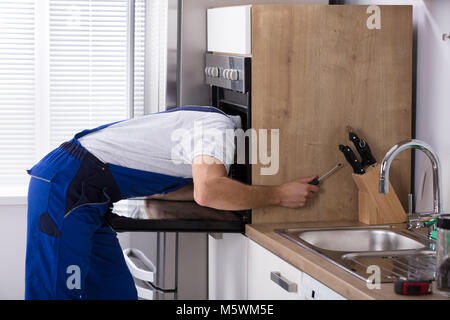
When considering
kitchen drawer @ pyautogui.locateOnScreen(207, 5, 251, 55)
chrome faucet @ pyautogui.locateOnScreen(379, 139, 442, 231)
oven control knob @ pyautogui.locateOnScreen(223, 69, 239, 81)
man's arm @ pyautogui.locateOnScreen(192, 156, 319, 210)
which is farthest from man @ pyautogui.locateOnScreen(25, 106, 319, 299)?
chrome faucet @ pyautogui.locateOnScreen(379, 139, 442, 231)

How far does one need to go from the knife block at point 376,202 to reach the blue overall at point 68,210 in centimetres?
55

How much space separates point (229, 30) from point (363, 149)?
0.59m

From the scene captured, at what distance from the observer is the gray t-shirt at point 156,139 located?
7.14ft

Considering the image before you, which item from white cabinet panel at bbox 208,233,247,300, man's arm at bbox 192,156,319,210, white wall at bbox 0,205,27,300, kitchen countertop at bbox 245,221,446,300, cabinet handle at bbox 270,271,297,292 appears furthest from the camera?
white wall at bbox 0,205,27,300

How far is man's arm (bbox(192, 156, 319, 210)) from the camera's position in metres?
2.04

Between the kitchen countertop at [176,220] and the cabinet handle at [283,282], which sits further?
the kitchen countertop at [176,220]

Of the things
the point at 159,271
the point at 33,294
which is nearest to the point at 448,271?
the point at 33,294

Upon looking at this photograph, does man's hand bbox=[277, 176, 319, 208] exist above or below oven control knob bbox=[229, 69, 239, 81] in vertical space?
below

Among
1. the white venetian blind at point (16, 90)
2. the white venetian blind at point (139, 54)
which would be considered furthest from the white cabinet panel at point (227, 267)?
the white venetian blind at point (16, 90)

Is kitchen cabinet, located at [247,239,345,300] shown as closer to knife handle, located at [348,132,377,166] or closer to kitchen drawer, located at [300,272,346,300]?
kitchen drawer, located at [300,272,346,300]

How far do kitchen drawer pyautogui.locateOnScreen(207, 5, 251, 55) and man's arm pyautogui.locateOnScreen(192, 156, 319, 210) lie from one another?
39 cm

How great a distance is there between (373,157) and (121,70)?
212 centimetres

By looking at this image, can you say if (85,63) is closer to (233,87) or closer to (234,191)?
(233,87)

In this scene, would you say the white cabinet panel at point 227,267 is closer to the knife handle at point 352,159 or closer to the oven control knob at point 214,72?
the knife handle at point 352,159
